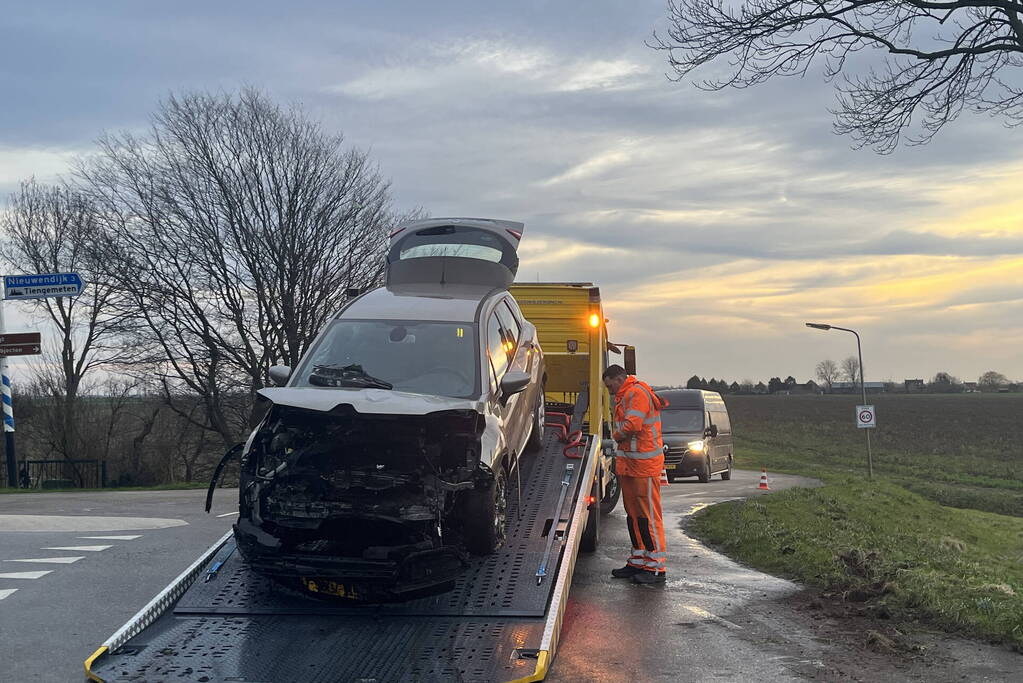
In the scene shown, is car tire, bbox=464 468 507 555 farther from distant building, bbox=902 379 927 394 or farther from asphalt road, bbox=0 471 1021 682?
distant building, bbox=902 379 927 394

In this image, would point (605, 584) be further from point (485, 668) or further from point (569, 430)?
point (485, 668)

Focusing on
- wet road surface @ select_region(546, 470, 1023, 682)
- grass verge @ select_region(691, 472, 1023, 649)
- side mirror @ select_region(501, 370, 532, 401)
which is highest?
side mirror @ select_region(501, 370, 532, 401)

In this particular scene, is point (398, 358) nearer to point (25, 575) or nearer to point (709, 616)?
point (709, 616)

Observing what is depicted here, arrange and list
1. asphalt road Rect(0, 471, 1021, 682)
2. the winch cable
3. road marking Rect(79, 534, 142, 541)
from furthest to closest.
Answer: road marking Rect(79, 534, 142, 541), the winch cable, asphalt road Rect(0, 471, 1021, 682)

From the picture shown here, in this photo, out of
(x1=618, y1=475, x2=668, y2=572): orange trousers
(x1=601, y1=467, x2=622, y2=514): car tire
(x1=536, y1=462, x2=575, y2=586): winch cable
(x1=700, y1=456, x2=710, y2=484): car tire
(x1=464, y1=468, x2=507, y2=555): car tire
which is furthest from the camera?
(x1=700, y1=456, x2=710, y2=484): car tire

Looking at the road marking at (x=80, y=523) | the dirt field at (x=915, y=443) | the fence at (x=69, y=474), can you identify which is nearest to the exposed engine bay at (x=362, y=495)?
the road marking at (x=80, y=523)

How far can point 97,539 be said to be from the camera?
12.0 metres

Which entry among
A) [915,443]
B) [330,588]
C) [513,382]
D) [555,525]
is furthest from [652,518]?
[915,443]

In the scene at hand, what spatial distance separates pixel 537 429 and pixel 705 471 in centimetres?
1852

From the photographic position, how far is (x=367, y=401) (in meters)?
6.47

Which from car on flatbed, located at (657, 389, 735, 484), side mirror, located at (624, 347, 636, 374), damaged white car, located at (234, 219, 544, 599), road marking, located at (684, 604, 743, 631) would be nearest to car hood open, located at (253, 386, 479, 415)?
damaged white car, located at (234, 219, 544, 599)

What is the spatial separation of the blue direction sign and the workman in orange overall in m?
18.5

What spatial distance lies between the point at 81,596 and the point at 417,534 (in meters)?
3.93

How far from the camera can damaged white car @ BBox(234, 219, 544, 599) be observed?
637cm
